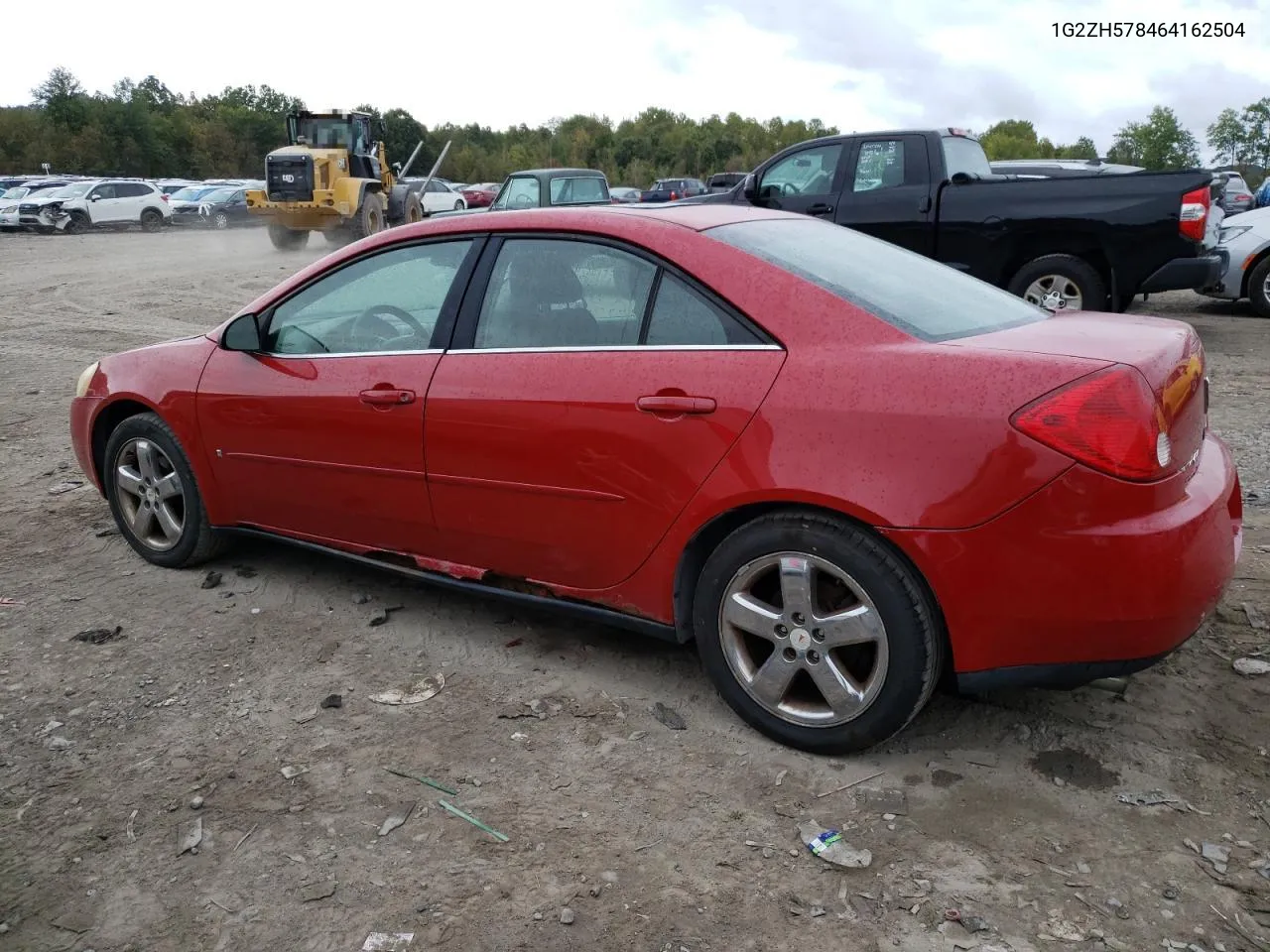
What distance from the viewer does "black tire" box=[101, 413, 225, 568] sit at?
4430mm

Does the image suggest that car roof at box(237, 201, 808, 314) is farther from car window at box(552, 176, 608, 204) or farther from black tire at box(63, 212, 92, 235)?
black tire at box(63, 212, 92, 235)

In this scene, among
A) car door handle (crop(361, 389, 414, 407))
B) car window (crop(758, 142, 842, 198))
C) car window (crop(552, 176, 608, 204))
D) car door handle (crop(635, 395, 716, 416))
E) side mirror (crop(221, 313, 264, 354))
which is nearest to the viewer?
car door handle (crop(635, 395, 716, 416))

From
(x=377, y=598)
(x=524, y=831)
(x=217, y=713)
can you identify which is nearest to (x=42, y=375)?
(x=377, y=598)

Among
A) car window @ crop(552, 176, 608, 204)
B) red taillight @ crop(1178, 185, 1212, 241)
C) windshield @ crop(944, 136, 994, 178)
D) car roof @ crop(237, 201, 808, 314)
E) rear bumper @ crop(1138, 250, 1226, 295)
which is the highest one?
windshield @ crop(944, 136, 994, 178)

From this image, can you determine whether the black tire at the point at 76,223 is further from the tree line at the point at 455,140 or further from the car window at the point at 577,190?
the tree line at the point at 455,140

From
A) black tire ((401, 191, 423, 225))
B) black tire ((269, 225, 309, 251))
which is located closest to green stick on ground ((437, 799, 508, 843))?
black tire ((269, 225, 309, 251))

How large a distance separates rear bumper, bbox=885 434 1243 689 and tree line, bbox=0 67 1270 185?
63444 millimetres

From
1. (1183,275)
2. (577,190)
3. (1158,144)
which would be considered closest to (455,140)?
(1158,144)

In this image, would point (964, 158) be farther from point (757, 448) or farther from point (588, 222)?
point (757, 448)

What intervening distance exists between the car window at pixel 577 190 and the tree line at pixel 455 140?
5133 centimetres

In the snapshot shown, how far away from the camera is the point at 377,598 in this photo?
431 cm

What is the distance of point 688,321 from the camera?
10.3ft

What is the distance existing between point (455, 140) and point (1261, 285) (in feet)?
254

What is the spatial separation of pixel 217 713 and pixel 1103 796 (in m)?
2.65
